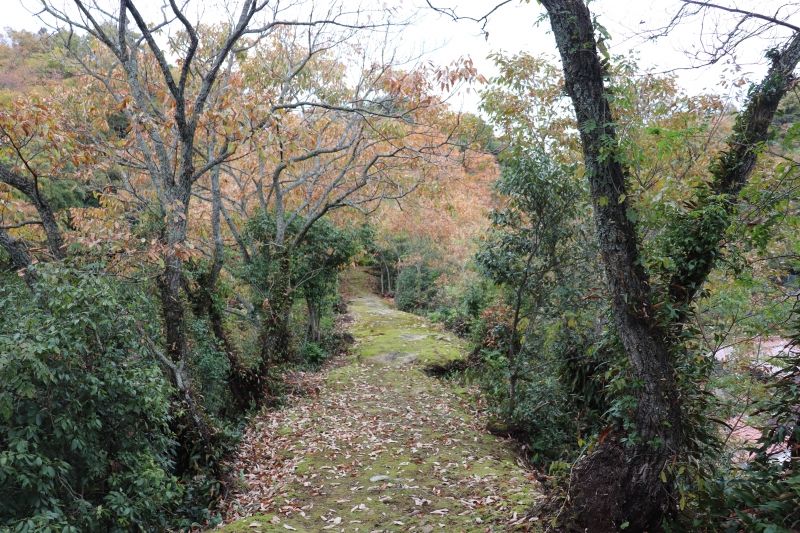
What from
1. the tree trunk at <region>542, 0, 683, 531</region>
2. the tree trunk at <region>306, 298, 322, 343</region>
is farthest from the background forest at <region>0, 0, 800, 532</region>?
the tree trunk at <region>306, 298, 322, 343</region>

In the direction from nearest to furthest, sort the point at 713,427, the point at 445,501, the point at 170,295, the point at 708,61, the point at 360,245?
the point at 708,61 → the point at 713,427 → the point at 445,501 → the point at 170,295 → the point at 360,245

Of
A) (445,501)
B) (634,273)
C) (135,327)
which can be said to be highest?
(634,273)

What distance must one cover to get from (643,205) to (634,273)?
49 cm

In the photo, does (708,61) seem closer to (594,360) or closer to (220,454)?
(594,360)

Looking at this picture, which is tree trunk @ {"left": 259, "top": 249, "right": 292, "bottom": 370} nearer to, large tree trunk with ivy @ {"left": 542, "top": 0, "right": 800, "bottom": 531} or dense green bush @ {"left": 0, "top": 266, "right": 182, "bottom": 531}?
dense green bush @ {"left": 0, "top": 266, "right": 182, "bottom": 531}

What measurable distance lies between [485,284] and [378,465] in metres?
4.53

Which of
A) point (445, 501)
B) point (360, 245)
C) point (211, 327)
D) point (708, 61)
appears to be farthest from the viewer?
point (360, 245)

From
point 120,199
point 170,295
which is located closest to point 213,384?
point 170,295

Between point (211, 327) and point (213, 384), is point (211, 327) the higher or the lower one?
the higher one

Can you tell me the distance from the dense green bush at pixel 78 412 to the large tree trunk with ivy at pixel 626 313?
3698mm

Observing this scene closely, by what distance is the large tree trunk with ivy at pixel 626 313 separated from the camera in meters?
3.79

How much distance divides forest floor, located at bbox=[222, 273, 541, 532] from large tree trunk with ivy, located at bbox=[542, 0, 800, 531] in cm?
86

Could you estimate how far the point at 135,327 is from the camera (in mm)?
5359

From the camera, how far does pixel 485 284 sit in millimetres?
10562
